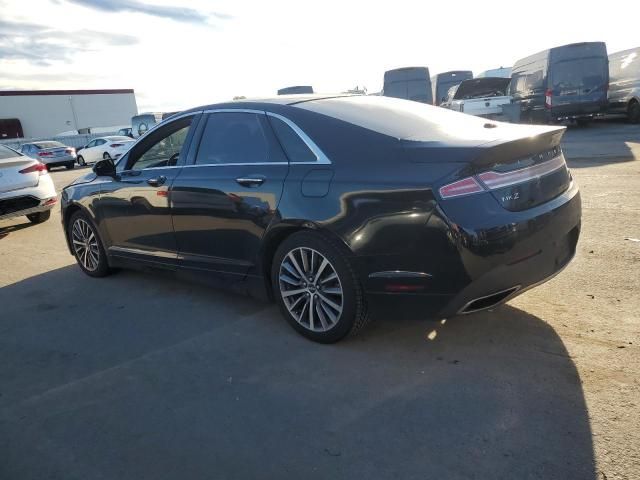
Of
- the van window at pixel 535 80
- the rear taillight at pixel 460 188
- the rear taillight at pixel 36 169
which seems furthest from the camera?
the van window at pixel 535 80

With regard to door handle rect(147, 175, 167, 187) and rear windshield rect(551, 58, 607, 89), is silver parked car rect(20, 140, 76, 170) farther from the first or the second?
door handle rect(147, 175, 167, 187)

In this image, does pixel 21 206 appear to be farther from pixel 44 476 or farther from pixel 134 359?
pixel 44 476

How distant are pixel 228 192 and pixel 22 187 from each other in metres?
5.70

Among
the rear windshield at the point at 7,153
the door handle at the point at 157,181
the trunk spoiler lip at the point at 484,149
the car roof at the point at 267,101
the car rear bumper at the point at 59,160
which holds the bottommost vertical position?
the car rear bumper at the point at 59,160

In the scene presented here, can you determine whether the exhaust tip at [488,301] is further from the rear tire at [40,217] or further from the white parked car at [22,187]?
the rear tire at [40,217]

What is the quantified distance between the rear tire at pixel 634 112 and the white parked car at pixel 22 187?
16.3 meters

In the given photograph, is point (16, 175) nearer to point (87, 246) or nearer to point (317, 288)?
point (87, 246)

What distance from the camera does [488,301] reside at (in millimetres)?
3070

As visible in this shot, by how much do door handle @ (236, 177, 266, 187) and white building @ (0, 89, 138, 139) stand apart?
51.8 metres

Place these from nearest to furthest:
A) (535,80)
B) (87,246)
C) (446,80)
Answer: (87,246) → (535,80) → (446,80)

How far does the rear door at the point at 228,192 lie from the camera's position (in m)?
3.71

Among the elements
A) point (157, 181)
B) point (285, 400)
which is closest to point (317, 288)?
point (285, 400)

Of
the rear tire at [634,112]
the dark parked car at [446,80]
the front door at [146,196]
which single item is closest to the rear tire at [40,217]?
the front door at [146,196]

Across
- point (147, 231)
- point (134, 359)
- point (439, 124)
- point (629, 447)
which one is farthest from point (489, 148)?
point (147, 231)
